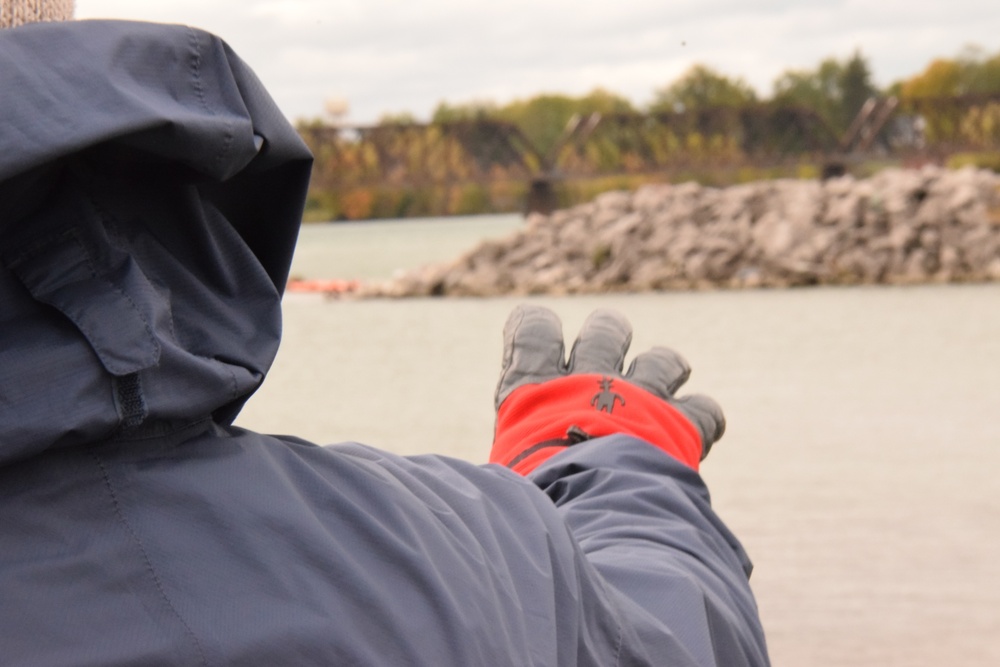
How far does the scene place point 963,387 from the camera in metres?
7.32

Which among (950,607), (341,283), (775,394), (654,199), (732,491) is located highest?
(950,607)

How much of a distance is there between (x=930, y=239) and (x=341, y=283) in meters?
9.73

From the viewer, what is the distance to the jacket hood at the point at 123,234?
2.30 feet

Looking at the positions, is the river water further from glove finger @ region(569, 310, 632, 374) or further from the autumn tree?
the autumn tree

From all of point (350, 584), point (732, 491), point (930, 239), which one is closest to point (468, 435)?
point (732, 491)

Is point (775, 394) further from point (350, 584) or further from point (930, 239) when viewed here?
point (930, 239)

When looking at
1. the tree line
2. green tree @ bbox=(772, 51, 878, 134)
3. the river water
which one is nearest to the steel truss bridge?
the tree line

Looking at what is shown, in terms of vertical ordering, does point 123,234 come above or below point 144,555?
above

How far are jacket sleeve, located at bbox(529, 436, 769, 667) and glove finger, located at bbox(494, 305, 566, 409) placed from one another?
35 cm

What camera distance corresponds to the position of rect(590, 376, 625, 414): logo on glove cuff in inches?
68.5

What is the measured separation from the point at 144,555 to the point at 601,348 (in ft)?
4.01

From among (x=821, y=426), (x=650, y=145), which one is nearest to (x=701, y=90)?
(x=650, y=145)

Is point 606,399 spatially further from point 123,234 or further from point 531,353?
point 123,234

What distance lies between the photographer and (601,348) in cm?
192
